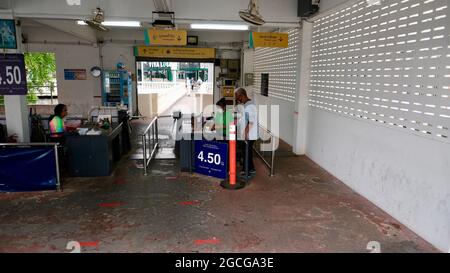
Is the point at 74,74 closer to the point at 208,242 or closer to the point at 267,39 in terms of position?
the point at 267,39

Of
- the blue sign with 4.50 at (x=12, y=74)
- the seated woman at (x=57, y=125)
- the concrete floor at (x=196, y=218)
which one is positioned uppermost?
the blue sign with 4.50 at (x=12, y=74)

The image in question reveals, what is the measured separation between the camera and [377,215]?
458 centimetres

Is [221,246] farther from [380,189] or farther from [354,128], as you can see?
[354,128]

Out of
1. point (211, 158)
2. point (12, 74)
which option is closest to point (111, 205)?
point (211, 158)

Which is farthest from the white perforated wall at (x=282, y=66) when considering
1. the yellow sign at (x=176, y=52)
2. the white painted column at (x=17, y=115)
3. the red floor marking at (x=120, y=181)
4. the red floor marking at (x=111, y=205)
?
the white painted column at (x=17, y=115)

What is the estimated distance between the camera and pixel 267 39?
22.9ft

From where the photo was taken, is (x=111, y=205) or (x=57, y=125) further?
(x=57, y=125)

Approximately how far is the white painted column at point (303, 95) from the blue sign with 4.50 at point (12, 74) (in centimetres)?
588

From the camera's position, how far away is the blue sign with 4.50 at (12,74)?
6527 millimetres

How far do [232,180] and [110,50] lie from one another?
31.9ft

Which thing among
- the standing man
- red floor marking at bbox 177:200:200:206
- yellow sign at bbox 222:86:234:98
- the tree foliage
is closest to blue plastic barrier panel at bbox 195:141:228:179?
the standing man

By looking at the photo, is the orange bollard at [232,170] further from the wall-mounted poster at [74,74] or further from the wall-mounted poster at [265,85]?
the wall-mounted poster at [74,74]

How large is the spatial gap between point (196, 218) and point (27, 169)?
2845 millimetres

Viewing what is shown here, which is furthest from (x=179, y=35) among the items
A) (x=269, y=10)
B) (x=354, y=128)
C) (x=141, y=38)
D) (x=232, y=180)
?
(x=141, y=38)
